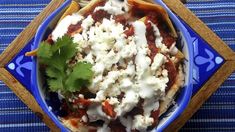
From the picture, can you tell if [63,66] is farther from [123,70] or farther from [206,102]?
[206,102]

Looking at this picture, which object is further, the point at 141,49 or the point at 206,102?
the point at 206,102

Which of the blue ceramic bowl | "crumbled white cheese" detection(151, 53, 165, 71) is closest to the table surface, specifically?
the blue ceramic bowl

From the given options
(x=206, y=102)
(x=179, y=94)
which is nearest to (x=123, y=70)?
(x=179, y=94)

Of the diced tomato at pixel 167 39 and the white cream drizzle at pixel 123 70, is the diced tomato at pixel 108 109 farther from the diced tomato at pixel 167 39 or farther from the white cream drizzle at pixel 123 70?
the diced tomato at pixel 167 39

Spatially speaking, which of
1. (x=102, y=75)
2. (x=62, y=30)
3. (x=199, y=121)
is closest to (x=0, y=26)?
(x=62, y=30)

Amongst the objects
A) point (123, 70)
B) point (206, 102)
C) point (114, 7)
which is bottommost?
point (206, 102)
